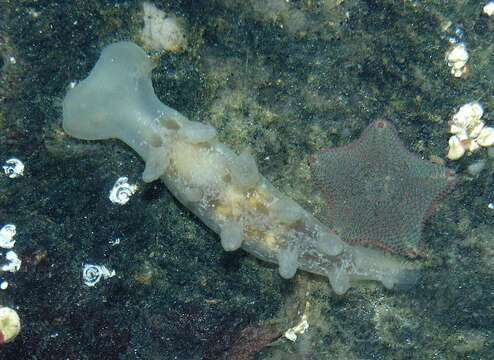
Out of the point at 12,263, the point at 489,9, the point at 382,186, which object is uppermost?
the point at 489,9

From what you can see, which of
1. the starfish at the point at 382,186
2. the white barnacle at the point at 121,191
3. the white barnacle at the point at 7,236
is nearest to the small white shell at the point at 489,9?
the starfish at the point at 382,186

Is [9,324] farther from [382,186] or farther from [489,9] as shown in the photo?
[489,9]

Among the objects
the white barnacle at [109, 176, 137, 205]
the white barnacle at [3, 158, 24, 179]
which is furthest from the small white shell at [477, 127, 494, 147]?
the white barnacle at [3, 158, 24, 179]

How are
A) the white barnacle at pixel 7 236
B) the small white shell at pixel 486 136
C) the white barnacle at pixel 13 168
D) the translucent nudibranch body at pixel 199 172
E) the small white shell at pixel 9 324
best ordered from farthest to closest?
the small white shell at pixel 486 136
the translucent nudibranch body at pixel 199 172
the white barnacle at pixel 13 168
the white barnacle at pixel 7 236
the small white shell at pixel 9 324

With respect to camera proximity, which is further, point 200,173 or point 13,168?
point 200,173

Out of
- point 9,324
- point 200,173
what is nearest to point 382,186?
point 200,173

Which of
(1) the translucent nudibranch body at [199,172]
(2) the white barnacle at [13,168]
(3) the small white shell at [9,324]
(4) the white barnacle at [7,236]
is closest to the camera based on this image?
(3) the small white shell at [9,324]

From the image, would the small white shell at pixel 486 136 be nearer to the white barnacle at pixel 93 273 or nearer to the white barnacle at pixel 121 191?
the white barnacle at pixel 121 191
